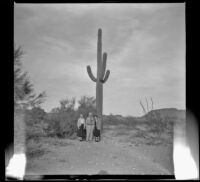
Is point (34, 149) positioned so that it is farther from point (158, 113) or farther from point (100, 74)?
point (158, 113)

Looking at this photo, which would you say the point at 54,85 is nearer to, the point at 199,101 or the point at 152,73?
the point at 152,73

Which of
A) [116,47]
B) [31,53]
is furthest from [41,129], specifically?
[116,47]

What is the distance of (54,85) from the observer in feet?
10.2

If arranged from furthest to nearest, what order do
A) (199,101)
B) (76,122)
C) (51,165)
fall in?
(76,122) → (51,165) → (199,101)

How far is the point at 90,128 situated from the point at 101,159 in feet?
1.35

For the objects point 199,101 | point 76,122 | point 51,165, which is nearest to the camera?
point 199,101

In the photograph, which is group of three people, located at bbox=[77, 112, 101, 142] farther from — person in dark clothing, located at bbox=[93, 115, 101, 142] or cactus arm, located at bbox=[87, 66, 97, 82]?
cactus arm, located at bbox=[87, 66, 97, 82]

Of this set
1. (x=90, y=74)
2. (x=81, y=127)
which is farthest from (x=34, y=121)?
(x=90, y=74)

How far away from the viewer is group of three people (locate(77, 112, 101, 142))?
3.15 meters

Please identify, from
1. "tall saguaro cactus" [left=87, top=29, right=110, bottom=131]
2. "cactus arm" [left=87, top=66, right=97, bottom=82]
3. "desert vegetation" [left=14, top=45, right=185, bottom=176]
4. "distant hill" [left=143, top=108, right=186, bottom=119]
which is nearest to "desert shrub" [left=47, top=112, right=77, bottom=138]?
"desert vegetation" [left=14, top=45, right=185, bottom=176]

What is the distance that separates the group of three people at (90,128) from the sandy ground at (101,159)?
0.08 meters

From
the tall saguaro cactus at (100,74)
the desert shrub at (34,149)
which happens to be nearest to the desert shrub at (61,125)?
the desert shrub at (34,149)

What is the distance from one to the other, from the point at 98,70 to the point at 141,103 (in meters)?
0.71

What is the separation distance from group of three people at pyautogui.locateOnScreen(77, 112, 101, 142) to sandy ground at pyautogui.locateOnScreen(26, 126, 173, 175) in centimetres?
8
